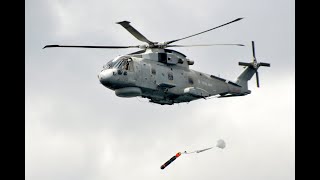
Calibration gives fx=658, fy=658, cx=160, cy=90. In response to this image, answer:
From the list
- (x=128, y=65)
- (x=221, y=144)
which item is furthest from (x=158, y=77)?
(x=221, y=144)

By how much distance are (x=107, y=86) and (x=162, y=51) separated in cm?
893

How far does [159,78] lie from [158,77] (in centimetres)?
16

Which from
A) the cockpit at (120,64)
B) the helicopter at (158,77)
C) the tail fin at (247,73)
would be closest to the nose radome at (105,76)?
the helicopter at (158,77)

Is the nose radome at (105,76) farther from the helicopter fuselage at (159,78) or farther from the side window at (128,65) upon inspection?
the side window at (128,65)

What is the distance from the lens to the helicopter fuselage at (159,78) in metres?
64.4

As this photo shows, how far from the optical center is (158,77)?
67188mm

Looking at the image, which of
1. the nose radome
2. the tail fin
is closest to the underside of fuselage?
the nose radome

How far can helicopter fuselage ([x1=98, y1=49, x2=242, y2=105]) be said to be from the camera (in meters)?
64.4
